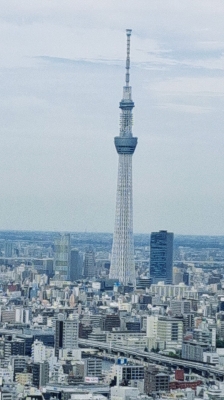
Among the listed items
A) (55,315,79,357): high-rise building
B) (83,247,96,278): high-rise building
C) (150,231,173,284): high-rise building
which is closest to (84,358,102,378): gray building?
(55,315,79,357): high-rise building

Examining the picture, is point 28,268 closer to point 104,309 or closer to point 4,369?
point 104,309

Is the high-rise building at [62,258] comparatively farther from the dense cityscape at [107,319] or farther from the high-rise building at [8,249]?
the high-rise building at [8,249]

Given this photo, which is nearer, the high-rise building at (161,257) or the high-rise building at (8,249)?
the high-rise building at (161,257)

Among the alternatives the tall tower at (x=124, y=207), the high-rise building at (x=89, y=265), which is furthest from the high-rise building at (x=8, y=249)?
the tall tower at (x=124, y=207)

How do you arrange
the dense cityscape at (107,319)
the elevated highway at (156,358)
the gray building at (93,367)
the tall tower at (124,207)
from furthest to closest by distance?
the tall tower at (124,207), the elevated highway at (156,358), the gray building at (93,367), the dense cityscape at (107,319)

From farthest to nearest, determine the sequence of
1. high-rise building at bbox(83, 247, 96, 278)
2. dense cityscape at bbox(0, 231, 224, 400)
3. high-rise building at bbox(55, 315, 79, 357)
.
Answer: high-rise building at bbox(83, 247, 96, 278) < high-rise building at bbox(55, 315, 79, 357) < dense cityscape at bbox(0, 231, 224, 400)

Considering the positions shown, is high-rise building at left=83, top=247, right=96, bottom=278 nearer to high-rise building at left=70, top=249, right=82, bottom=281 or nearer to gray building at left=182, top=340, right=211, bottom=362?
high-rise building at left=70, top=249, right=82, bottom=281

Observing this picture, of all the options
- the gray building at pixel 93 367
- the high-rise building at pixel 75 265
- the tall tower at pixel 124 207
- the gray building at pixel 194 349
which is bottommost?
the gray building at pixel 93 367
